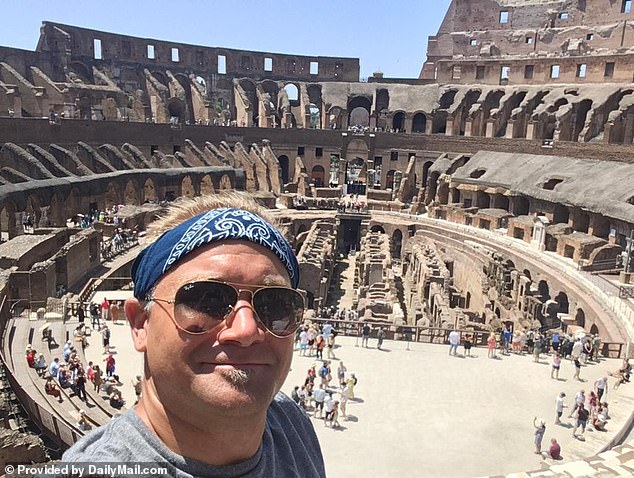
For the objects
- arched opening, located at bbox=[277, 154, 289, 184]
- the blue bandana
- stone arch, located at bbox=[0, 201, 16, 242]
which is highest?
arched opening, located at bbox=[277, 154, 289, 184]

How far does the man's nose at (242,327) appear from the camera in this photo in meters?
1.89

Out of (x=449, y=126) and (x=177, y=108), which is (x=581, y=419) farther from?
(x=177, y=108)

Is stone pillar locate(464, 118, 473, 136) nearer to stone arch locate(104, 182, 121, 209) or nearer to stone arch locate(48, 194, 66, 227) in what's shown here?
stone arch locate(104, 182, 121, 209)

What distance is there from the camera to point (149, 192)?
3216cm

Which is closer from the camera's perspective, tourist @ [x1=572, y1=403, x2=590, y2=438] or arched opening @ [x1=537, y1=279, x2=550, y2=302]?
tourist @ [x1=572, y1=403, x2=590, y2=438]

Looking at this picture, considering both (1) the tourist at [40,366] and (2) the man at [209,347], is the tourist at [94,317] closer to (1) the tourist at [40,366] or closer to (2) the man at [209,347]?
(1) the tourist at [40,366]

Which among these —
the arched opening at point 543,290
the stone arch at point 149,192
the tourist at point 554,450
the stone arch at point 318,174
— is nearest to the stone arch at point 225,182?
the stone arch at point 149,192

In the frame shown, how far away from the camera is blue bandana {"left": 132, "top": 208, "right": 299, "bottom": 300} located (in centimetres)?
202

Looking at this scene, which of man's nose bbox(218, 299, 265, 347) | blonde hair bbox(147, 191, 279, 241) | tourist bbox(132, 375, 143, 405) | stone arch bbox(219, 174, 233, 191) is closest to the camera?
man's nose bbox(218, 299, 265, 347)

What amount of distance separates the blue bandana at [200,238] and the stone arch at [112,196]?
2893 centimetres

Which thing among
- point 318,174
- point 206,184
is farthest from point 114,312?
point 318,174

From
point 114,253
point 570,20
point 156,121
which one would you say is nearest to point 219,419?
point 114,253

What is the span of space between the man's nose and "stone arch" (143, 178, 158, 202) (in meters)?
31.6

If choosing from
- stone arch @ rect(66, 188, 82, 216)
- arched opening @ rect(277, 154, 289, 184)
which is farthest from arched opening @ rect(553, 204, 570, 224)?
stone arch @ rect(66, 188, 82, 216)
